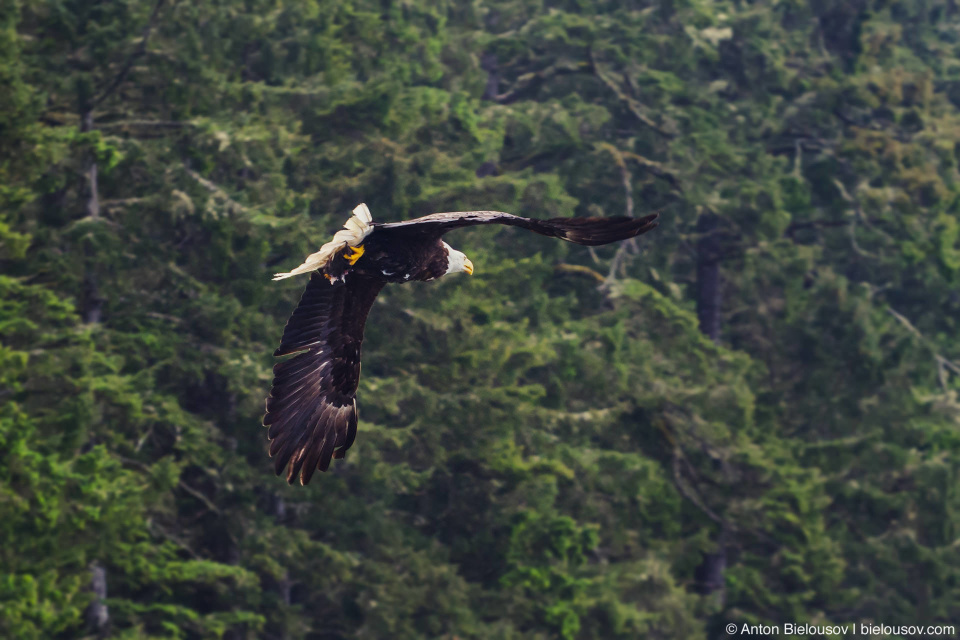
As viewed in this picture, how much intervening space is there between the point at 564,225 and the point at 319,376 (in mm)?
2303

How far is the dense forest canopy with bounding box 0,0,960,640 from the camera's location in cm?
1419

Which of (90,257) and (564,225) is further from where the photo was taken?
(90,257)

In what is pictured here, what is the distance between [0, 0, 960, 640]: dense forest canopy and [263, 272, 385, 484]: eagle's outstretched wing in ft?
17.5

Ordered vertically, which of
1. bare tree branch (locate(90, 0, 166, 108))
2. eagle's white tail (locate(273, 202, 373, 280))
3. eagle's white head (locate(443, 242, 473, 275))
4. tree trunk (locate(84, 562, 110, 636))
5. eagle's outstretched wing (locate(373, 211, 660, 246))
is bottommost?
tree trunk (locate(84, 562, 110, 636))

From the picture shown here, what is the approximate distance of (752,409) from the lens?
19234 millimetres

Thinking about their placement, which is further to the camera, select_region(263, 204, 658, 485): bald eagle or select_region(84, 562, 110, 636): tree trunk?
select_region(84, 562, 110, 636): tree trunk

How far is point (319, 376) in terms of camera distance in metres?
8.40

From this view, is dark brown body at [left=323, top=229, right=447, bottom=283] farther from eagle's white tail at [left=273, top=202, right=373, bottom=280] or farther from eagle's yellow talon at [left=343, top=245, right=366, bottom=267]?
eagle's white tail at [left=273, top=202, right=373, bottom=280]

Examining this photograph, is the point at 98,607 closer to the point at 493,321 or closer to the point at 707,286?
the point at 493,321

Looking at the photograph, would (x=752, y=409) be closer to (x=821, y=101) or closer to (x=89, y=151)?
(x=821, y=101)

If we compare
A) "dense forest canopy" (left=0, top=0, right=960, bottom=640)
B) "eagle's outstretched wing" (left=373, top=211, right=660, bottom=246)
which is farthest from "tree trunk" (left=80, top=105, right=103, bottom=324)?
"eagle's outstretched wing" (left=373, top=211, right=660, bottom=246)

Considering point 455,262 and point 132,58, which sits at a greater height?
point 455,262

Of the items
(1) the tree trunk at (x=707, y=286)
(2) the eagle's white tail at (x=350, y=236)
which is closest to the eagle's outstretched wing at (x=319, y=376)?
(2) the eagle's white tail at (x=350, y=236)

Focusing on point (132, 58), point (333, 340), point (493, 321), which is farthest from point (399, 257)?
point (493, 321)
